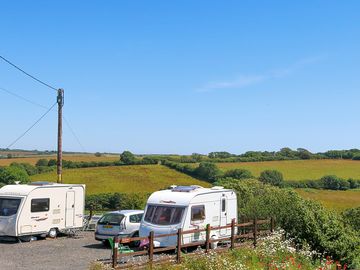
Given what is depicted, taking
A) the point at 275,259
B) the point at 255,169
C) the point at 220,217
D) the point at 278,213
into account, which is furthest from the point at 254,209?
the point at 255,169

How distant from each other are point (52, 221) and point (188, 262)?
10.0 metres

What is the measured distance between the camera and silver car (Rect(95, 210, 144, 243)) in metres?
20.7

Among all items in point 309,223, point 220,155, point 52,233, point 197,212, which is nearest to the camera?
point 197,212

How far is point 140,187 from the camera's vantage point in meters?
52.6

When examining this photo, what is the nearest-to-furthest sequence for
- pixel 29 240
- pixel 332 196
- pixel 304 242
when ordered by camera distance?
1. pixel 304 242
2. pixel 29 240
3. pixel 332 196

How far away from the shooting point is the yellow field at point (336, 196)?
47175mm

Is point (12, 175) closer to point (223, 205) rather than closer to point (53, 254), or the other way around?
point (53, 254)

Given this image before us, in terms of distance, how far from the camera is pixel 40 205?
22812 millimetres

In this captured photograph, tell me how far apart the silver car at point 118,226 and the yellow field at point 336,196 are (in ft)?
92.3

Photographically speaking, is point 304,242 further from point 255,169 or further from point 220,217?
point 255,169

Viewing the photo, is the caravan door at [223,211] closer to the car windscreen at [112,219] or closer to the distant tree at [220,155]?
the car windscreen at [112,219]

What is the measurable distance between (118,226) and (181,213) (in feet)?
10.4

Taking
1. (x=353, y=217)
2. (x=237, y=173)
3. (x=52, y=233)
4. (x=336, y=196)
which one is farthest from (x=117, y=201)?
(x=336, y=196)

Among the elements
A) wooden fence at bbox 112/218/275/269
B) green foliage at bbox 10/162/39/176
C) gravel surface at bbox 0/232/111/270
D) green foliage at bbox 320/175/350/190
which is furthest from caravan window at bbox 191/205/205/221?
green foliage at bbox 10/162/39/176
